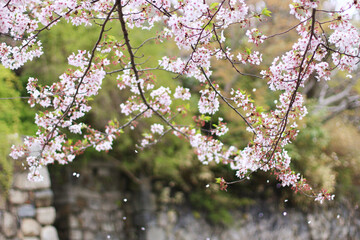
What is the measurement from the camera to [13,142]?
263cm

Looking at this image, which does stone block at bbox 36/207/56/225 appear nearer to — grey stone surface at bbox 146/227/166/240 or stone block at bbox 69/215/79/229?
stone block at bbox 69/215/79/229

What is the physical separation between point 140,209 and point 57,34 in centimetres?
217

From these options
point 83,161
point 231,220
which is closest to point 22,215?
point 83,161

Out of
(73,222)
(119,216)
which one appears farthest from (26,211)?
(119,216)

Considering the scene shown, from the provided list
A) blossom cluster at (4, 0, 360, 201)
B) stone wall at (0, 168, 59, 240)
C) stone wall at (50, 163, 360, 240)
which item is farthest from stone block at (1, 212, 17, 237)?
stone wall at (50, 163, 360, 240)

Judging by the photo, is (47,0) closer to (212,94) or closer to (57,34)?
(212,94)

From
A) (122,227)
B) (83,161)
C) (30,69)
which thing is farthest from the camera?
(122,227)

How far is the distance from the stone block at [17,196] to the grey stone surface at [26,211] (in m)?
0.04

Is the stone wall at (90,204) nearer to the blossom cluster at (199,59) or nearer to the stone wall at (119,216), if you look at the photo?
the stone wall at (119,216)

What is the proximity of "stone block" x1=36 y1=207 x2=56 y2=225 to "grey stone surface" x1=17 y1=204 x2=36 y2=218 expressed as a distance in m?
0.05

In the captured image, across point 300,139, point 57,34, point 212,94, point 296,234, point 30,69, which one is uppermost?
point 57,34

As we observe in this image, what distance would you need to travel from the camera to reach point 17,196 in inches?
107

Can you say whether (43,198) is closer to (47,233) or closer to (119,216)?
(47,233)

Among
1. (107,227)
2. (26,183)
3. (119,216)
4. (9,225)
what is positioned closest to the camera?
(9,225)
